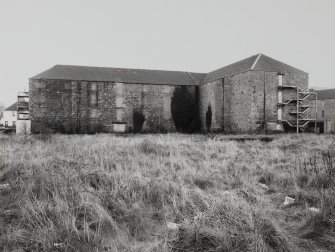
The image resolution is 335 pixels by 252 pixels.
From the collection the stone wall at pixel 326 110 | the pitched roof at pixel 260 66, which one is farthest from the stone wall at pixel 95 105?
the stone wall at pixel 326 110

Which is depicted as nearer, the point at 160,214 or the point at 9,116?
the point at 160,214

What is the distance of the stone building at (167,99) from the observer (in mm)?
27688

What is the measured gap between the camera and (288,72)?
93.3ft

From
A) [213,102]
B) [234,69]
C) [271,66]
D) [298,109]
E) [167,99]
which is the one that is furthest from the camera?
[167,99]

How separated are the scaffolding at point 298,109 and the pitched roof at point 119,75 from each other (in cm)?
1154

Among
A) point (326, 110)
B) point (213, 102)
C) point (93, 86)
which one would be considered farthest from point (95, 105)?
point (326, 110)

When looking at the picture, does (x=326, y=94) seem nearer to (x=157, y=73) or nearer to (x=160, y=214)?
(x=157, y=73)

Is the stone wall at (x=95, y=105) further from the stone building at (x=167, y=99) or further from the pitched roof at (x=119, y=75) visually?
the pitched roof at (x=119, y=75)

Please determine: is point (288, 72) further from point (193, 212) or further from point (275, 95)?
point (193, 212)

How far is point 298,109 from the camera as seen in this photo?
28.7 metres

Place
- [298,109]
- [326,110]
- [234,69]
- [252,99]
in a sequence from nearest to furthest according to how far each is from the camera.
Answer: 1. [252,99]
2. [298,109]
3. [234,69]
4. [326,110]

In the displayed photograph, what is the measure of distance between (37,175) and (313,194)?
4.85 meters

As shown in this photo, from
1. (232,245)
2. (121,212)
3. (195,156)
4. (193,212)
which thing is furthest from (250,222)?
(195,156)

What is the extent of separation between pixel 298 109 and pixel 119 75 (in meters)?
19.5
